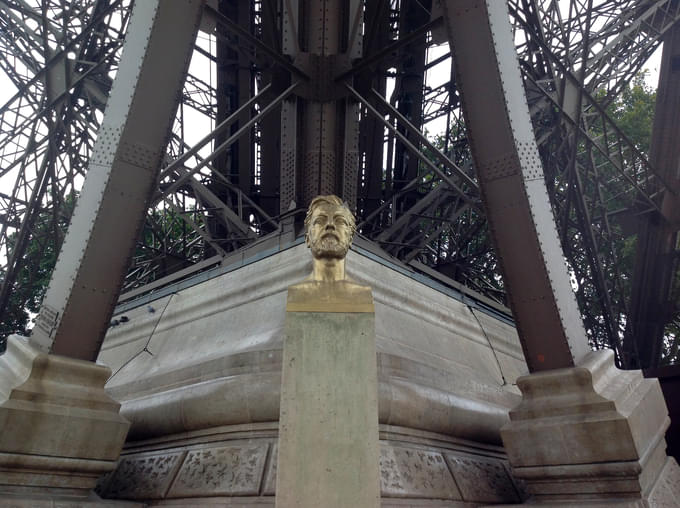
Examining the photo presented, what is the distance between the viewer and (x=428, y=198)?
1318cm

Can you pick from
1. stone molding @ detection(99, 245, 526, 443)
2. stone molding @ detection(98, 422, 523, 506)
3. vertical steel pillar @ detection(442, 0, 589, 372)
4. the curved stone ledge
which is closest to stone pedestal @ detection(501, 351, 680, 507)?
vertical steel pillar @ detection(442, 0, 589, 372)

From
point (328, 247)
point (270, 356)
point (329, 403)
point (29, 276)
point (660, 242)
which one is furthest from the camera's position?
point (29, 276)

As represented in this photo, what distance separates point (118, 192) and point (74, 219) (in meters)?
0.52

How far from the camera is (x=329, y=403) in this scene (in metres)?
3.96

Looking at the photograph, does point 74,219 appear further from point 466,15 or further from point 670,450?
point 670,450

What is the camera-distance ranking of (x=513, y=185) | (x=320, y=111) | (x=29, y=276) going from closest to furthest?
1. (x=513, y=185)
2. (x=320, y=111)
3. (x=29, y=276)

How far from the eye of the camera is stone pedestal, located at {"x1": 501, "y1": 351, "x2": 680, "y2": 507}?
211 inches

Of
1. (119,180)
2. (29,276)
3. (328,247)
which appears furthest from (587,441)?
(29,276)

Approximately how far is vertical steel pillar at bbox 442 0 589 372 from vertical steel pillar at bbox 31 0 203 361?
300 centimetres

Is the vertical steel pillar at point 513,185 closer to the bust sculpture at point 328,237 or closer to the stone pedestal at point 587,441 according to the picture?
the stone pedestal at point 587,441

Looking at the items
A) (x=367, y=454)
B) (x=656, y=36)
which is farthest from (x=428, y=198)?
(x=367, y=454)

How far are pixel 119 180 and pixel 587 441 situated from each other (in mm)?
4978

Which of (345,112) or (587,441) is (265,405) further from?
(345,112)

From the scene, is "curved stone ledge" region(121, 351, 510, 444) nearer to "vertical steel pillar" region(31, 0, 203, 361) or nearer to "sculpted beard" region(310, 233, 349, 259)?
"vertical steel pillar" region(31, 0, 203, 361)
